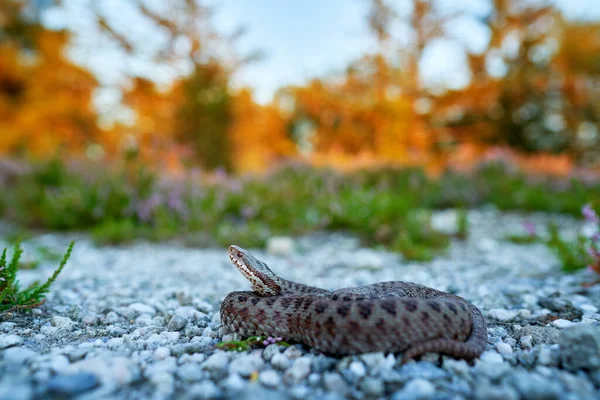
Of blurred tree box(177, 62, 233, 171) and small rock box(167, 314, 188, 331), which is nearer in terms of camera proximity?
small rock box(167, 314, 188, 331)

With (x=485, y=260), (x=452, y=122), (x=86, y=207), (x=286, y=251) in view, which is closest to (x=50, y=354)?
(x=286, y=251)

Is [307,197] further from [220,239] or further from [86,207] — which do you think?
[86,207]

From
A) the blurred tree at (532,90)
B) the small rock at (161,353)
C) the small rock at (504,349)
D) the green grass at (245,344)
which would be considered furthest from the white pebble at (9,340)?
the blurred tree at (532,90)

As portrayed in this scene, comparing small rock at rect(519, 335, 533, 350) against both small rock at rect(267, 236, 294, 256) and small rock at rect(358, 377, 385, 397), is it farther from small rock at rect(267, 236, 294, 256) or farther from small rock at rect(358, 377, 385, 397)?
small rock at rect(267, 236, 294, 256)

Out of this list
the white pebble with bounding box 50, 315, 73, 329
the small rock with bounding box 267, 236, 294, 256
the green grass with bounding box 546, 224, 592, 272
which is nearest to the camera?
A: the white pebble with bounding box 50, 315, 73, 329

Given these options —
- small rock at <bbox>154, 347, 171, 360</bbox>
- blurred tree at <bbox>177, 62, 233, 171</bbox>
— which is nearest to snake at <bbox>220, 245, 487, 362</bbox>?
small rock at <bbox>154, 347, 171, 360</bbox>

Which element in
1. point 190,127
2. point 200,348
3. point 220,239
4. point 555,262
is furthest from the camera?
point 190,127

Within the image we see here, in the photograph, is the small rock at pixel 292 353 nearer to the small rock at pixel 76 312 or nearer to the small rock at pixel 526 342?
the small rock at pixel 526 342
